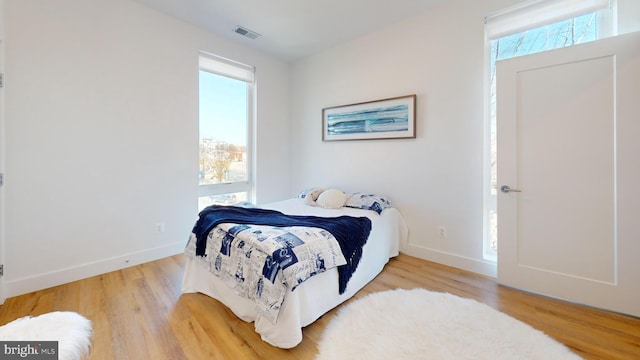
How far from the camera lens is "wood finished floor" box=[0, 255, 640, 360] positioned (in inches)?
62.3

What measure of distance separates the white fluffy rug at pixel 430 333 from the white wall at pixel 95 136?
2415mm

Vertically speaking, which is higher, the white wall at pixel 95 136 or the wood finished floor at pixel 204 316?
the white wall at pixel 95 136

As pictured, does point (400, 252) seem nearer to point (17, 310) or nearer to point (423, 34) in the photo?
point (423, 34)

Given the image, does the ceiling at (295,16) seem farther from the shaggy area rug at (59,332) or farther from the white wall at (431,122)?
the shaggy area rug at (59,332)

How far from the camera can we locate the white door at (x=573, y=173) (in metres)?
1.88

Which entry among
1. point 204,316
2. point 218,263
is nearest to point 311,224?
point 218,263

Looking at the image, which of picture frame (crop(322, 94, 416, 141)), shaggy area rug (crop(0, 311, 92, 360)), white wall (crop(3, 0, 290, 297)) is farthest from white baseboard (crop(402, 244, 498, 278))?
shaggy area rug (crop(0, 311, 92, 360))

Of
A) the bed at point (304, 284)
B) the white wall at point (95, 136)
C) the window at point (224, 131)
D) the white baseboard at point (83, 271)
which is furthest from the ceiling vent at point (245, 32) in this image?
the white baseboard at point (83, 271)

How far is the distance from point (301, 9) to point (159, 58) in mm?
1698

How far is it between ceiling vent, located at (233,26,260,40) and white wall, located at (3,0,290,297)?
328 mm

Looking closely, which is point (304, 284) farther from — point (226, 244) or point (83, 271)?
point (83, 271)

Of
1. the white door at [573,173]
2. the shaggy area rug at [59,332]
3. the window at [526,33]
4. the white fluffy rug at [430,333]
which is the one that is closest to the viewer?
the shaggy area rug at [59,332]

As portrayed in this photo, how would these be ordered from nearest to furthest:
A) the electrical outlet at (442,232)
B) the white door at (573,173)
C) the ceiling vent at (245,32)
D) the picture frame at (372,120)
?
1. the white door at (573,173)
2. the electrical outlet at (442,232)
3. the picture frame at (372,120)
4. the ceiling vent at (245,32)

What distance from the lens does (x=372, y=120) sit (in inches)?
132
